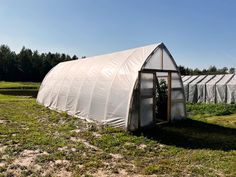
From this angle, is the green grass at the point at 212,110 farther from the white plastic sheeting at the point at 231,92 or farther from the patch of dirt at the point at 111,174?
the patch of dirt at the point at 111,174

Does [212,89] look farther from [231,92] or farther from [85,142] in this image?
[85,142]

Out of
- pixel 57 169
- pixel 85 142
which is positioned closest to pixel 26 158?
pixel 57 169

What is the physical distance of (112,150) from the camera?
7.07 metres

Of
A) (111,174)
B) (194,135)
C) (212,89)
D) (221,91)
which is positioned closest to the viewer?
(111,174)

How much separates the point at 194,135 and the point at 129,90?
273 cm

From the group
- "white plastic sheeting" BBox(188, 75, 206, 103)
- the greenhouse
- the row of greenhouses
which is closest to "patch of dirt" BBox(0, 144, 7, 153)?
the greenhouse

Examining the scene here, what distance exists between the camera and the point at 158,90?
12.3 m

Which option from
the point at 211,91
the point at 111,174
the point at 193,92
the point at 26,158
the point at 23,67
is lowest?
the point at 111,174

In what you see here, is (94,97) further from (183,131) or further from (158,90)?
(183,131)

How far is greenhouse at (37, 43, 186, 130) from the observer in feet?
31.5

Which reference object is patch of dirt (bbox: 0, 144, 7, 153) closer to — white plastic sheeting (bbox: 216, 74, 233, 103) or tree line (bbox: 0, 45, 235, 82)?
white plastic sheeting (bbox: 216, 74, 233, 103)

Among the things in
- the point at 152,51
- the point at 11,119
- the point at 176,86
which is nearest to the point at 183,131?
the point at 176,86

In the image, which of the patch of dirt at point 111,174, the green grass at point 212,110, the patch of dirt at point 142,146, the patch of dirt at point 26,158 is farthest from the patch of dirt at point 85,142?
the green grass at point 212,110

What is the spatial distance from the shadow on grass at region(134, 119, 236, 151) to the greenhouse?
65 cm
